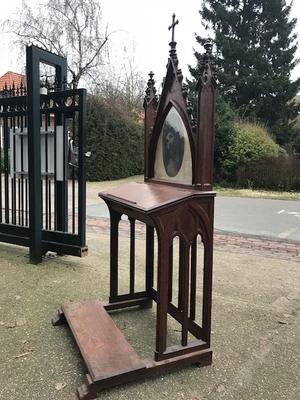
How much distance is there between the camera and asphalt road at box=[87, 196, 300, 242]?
702 centimetres

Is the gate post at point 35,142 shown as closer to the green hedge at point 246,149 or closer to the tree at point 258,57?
the green hedge at point 246,149

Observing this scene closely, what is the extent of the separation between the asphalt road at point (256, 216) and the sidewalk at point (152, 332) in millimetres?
2032

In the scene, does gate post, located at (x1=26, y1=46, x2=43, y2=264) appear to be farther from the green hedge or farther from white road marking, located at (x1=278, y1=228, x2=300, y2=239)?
the green hedge

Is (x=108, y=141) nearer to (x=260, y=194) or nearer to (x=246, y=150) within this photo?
(x=246, y=150)

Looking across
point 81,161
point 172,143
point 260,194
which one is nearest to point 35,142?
point 81,161

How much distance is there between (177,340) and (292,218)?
6771mm

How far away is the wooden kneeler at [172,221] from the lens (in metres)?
2.26

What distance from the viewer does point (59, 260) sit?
4.70m

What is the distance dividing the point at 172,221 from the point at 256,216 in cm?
699

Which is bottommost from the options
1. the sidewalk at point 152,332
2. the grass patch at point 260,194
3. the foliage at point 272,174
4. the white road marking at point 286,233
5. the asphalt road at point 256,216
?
the sidewalk at point 152,332

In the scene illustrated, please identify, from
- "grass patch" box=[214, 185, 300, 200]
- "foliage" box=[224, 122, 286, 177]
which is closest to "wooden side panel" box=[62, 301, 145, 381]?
"grass patch" box=[214, 185, 300, 200]

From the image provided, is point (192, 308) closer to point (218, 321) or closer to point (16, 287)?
point (218, 321)

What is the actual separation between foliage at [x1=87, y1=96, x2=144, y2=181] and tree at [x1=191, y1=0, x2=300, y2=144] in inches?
411

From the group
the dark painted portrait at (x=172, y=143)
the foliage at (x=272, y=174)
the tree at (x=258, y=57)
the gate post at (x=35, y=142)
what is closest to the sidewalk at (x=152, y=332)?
the gate post at (x=35, y=142)
